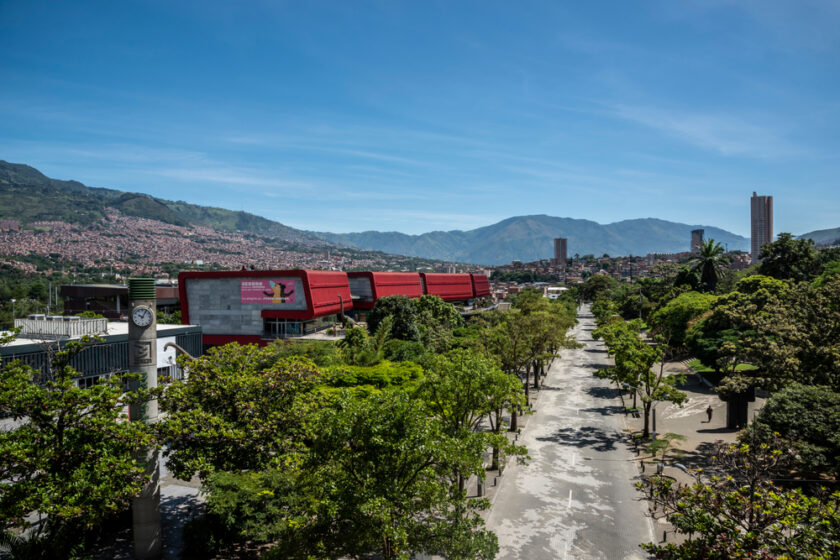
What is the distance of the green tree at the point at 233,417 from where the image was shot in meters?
14.9

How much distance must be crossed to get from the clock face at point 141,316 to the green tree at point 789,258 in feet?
248

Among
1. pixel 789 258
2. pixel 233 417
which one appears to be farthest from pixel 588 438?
pixel 789 258

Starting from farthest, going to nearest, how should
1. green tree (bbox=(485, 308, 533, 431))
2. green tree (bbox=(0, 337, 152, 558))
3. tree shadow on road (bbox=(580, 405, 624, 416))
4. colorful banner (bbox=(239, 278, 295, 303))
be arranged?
colorful banner (bbox=(239, 278, 295, 303))
tree shadow on road (bbox=(580, 405, 624, 416))
green tree (bbox=(485, 308, 533, 431))
green tree (bbox=(0, 337, 152, 558))

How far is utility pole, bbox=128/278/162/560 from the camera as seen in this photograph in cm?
1664

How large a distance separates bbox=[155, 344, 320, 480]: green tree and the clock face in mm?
2111

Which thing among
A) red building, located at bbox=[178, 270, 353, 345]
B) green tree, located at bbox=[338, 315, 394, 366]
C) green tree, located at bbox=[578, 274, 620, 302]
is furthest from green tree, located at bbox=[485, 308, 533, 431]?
green tree, located at bbox=[578, 274, 620, 302]

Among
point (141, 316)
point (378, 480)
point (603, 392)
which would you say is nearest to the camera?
point (378, 480)

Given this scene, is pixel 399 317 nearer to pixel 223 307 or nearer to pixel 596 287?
pixel 223 307

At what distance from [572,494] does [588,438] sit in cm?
880

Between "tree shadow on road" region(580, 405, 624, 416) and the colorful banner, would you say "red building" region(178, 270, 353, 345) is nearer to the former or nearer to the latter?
the colorful banner

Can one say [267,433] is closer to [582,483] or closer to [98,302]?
[582,483]

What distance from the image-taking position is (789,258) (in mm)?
66688

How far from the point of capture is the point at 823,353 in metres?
25.6

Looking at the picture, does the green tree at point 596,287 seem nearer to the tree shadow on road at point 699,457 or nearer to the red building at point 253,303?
the red building at point 253,303
